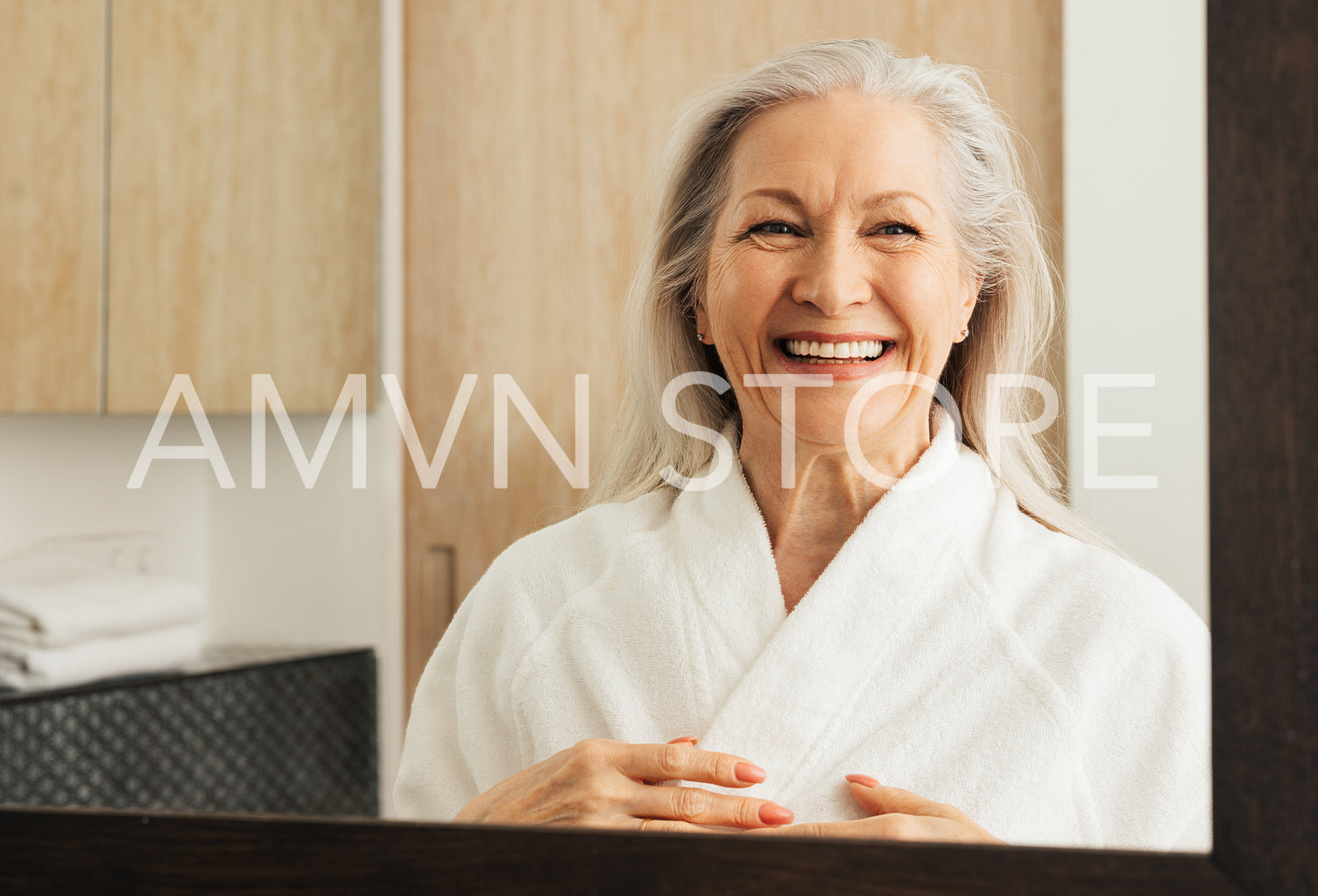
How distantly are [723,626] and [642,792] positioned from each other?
79mm

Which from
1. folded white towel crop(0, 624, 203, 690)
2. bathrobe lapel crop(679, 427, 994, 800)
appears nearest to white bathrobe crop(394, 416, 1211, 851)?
bathrobe lapel crop(679, 427, 994, 800)

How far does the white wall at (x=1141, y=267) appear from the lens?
279 mm

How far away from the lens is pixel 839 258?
303 mm

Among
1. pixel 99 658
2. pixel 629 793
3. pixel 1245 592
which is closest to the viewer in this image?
pixel 1245 592

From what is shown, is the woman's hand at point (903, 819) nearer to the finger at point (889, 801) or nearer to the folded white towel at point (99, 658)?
the finger at point (889, 801)

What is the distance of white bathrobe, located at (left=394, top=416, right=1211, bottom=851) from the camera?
291 mm

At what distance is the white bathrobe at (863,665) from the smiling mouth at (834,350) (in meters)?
0.04

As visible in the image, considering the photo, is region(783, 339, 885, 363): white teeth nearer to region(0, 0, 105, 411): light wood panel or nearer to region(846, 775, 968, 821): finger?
region(846, 775, 968, 821): finger

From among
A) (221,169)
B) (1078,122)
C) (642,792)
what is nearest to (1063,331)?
(1078,122)

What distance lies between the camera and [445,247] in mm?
384

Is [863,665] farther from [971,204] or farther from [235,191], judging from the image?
[235,191]

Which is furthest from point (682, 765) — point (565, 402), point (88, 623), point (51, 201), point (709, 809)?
point (51, 201)

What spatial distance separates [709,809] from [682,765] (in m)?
0.02

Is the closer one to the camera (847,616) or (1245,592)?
(1245,592)
